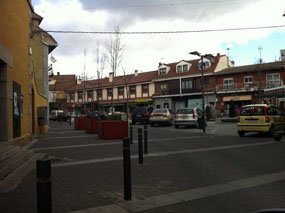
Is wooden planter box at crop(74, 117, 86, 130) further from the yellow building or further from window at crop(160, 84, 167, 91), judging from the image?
window at crop(160, 84, 167, 91)

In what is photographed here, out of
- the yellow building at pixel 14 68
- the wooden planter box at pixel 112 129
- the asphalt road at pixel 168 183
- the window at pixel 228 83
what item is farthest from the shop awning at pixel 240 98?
the yellow building at pixel 14 68

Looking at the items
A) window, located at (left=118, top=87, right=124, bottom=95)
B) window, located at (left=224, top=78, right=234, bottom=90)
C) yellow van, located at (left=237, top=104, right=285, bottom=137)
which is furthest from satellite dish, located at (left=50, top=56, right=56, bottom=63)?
yellow van, located at (left=237, top=104, right=285, bottom=137)

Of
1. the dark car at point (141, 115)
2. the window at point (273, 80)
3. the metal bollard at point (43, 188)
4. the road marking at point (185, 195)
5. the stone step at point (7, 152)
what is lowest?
the road marking at point (185, 195)

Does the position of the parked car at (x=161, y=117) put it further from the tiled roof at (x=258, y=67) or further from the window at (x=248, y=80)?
the window at (x=248, y=80)

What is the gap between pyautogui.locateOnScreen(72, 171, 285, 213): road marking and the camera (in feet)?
13.5

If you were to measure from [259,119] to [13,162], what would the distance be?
11615mm

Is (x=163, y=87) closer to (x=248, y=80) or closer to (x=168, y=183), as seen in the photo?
(x=248, y=80)

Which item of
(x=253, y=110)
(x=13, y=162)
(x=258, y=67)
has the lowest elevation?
(x=13, y=162)

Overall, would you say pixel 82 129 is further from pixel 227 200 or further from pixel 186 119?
pixel 227 200

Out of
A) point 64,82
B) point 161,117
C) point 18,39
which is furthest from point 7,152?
point 64,82

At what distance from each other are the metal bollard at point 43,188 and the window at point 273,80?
38.3m

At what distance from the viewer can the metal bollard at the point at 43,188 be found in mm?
2797

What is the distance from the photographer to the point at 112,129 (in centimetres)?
1354

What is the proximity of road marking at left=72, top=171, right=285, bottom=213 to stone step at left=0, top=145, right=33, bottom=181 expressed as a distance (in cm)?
299
